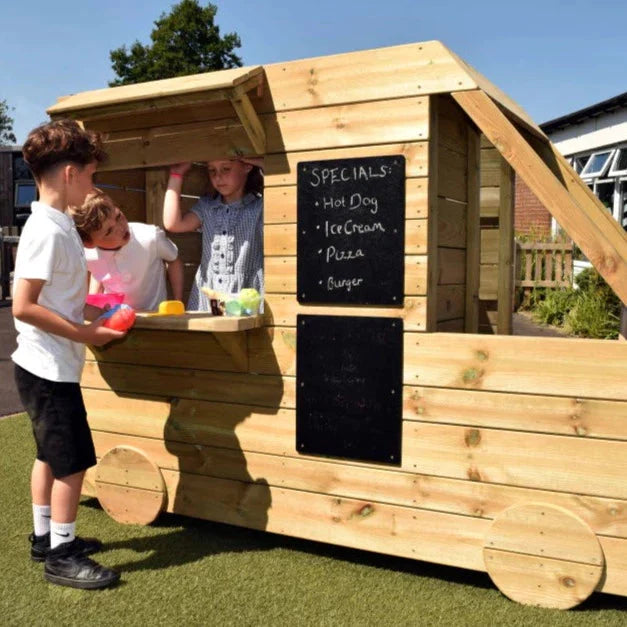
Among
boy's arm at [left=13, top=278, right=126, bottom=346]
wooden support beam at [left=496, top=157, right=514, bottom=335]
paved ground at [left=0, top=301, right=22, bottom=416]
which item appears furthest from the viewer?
paved ground at [left=0, top=301, right=22, bottom=416]

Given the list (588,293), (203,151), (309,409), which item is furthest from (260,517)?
(588,293)

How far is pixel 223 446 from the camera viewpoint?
3.58m

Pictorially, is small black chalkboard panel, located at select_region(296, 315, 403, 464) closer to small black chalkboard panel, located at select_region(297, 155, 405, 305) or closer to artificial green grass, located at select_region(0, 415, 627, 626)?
small black chalkboard panel, located at select_region(297, 155, 405, 305)

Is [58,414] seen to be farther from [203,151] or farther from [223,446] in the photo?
[203,151]

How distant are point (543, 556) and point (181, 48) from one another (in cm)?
3189

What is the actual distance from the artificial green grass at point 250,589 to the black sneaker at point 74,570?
0.04 metres

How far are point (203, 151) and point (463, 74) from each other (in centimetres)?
132

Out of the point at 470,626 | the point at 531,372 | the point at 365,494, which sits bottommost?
the point at 470,626

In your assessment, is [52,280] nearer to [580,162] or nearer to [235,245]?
[235,245]

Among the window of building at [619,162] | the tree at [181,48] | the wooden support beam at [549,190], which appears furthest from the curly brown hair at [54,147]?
the tree at [181,48]

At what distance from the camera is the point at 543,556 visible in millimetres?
2852

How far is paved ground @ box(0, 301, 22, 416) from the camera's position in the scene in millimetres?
6852

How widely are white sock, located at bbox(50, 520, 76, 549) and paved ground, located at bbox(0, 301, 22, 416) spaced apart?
12.5 ft

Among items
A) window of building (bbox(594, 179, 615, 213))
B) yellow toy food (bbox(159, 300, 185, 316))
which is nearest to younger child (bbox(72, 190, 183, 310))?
yellow toy food (bbox(159, 300, 185, 316))
